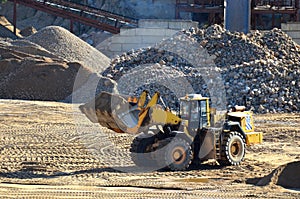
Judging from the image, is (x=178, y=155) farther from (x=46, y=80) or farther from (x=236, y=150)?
(x=46, y=80)

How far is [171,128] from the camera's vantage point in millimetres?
13391

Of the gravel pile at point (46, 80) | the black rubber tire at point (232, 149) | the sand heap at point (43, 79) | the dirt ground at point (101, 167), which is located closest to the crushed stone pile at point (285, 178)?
the dirt ground at point (101, 167)

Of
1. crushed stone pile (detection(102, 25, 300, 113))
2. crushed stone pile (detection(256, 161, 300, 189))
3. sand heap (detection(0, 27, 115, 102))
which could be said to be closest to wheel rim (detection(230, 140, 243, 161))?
crushed stone pile (detection(256, 161, 300, 189))

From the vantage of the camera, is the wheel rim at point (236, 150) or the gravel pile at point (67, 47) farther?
the gravel pile at point (67, 47)

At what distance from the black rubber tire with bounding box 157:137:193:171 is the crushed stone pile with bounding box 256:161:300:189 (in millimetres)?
1512

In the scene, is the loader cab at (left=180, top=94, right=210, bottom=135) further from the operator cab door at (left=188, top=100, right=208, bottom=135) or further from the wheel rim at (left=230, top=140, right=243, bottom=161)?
the wheel rim at (left=230, top=140, right=243, bottom=161)

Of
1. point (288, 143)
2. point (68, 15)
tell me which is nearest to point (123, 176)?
point (288, 143)

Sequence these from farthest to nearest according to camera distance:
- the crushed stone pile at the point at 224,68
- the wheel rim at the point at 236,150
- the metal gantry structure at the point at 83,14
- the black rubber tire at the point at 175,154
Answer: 1. the metal gantry structure at the point at 83,14
2. the crushed stone pile at the point at 224,68
3. the wheel rim at the point at 236,150
4. the black rubber tire at the point at 175,154

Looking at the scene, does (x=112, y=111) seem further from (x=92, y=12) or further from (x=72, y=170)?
(x=92, y=12)

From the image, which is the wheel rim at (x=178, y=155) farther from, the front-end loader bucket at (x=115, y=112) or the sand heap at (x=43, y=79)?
the sand heap at (x=43, y=79)

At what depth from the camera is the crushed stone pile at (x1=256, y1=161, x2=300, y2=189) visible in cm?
1198

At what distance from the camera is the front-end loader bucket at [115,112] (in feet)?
41.5

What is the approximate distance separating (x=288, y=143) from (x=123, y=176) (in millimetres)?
6241

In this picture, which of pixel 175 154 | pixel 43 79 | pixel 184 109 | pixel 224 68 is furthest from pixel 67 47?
pixel 175 154
